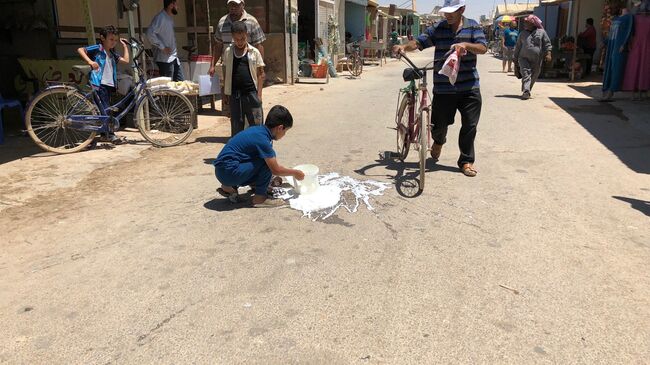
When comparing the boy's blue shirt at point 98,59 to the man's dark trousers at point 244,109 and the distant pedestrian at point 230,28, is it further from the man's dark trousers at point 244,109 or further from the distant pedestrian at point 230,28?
the man's dark trousers at point 244,109

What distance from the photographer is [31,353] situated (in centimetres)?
271

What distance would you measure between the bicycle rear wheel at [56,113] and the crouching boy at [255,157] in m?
3.18

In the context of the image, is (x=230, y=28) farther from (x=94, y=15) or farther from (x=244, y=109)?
(x=94, y=15)

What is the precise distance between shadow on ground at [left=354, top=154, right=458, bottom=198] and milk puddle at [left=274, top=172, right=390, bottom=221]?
207mm

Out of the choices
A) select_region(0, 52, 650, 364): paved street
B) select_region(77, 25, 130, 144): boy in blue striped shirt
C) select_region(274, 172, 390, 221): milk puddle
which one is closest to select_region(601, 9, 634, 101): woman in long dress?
select_region(0, 52, 650, 364): paved street

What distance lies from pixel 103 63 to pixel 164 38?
165cm

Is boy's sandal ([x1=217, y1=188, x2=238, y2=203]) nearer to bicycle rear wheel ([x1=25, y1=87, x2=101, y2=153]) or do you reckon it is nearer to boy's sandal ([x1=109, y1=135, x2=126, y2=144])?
bicycle rear wheel ([x1=25, y1=87, x2=101, y2=153])

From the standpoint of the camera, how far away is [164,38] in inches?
341

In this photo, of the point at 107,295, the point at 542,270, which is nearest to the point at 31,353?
the point at 107,295

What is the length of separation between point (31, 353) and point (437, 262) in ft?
8.38

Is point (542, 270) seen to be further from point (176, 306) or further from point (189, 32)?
point (189, 32)

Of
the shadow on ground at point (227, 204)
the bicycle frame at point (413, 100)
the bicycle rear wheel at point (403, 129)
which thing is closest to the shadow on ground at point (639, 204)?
the bicycle frame at point (413, 100)

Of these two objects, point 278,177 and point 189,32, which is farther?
point 189,32

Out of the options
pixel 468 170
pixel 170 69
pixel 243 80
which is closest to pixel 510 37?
pixel 170 69
